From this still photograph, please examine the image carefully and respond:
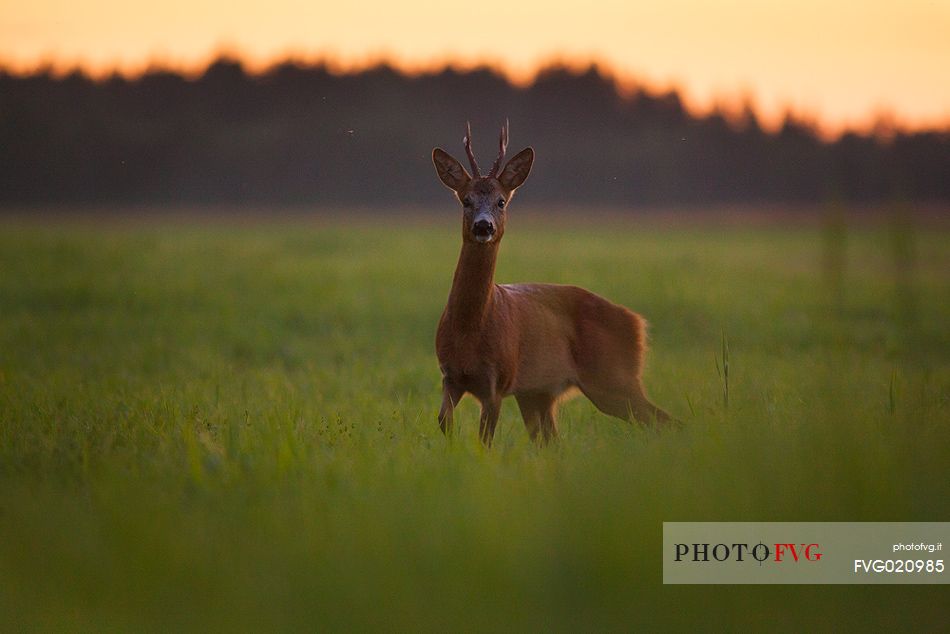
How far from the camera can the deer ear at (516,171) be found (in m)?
7.23

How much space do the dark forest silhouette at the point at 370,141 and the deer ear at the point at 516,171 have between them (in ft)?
124

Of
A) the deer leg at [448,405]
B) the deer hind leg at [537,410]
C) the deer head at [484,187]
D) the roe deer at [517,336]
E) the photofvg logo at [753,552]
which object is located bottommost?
→ the photofvg logo at [753,552]

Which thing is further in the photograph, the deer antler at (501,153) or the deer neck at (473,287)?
the deer antler at (501,153)

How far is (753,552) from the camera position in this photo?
4.34 meters

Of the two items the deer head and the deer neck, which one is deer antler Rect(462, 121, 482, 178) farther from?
the deer neck

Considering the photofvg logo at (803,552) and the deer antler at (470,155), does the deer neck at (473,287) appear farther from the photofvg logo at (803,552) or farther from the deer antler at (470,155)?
the photofvg logo at (803,552)

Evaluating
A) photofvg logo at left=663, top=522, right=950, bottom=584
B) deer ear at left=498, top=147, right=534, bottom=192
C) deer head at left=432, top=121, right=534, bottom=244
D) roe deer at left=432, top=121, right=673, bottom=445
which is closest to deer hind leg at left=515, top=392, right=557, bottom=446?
roe deer at left=432, top=121, right=673, bottom=445

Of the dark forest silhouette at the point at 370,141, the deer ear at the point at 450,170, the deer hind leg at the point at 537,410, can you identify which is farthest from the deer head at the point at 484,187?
the dark forest silhouette at the point at 370,141

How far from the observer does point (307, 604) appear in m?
3.89

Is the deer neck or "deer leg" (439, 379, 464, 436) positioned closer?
"deer leg" (439, 379, 464, 436)

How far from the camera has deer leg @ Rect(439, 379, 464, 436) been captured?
6670 mm

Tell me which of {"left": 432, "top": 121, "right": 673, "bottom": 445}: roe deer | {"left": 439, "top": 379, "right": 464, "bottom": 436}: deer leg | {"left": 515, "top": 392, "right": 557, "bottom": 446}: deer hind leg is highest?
{"left": 432, "top": 121, "right": 673, "bottom": 445}: roe deer

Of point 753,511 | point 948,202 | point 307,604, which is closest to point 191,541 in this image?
point 307,604

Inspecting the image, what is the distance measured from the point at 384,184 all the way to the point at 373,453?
47.9 metres
